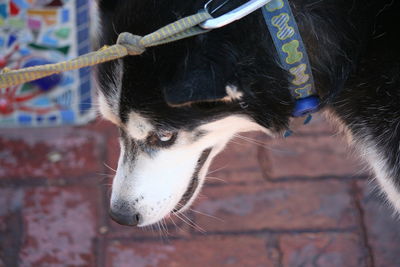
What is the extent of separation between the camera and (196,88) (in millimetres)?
1310

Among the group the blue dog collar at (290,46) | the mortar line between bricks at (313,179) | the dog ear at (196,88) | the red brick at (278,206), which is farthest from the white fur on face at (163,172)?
the mortar line between bricks at (313,179)

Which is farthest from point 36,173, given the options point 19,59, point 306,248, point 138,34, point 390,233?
point 390,233

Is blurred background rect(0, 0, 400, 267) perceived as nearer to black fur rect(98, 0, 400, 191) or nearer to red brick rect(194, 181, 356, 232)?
red brick rect(194, 181, 356, 232)

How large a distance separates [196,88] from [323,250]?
1401 millimetres

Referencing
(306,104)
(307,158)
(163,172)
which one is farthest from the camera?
(307,158)

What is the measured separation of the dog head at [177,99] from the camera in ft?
4.56

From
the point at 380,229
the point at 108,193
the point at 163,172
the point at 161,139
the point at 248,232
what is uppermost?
the point at 161,139

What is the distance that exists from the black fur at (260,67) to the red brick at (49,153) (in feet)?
4.04

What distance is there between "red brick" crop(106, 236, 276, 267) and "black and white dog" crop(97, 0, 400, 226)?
2.17 ft

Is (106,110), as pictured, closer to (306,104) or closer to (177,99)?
(177,99)

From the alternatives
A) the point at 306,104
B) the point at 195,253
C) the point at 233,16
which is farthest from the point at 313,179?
the point at 233,16

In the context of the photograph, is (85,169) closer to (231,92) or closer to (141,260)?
(141,260)

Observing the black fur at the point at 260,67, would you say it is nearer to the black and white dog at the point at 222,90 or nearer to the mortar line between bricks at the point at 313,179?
the black and white dog at the point at 222,90

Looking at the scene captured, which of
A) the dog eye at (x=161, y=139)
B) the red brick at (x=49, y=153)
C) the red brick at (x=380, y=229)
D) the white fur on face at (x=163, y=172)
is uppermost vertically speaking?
the dog eye at (x=161, y=139)
